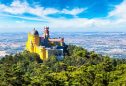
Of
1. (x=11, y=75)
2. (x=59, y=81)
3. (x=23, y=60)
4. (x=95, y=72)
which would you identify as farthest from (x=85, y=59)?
(x=11, y=75)

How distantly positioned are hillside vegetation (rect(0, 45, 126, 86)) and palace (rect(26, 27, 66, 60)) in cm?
115

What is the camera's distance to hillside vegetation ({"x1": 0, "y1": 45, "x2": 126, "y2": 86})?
3092 cm

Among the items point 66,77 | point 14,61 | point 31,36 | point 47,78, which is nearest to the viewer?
point 47,78

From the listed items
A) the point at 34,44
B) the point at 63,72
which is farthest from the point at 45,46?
the point at 63,72

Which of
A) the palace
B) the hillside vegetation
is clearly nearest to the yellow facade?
the palace

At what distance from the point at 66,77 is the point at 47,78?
3.26 metres

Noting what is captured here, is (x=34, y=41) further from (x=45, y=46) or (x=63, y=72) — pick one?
(x=63, y=72)

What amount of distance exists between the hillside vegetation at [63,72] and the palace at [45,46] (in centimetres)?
115

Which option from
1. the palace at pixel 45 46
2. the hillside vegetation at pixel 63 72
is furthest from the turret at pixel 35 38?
the hillside vegetation at pixel 63 72

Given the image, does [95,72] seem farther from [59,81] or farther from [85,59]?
[85,59]

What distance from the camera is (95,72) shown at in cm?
3666

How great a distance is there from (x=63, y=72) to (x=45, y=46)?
57.8 ft

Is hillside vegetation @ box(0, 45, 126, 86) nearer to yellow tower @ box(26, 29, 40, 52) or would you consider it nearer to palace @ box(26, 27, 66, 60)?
palace @ box(26, 27, 66, 60)

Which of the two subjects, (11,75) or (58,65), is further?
(58,65)
